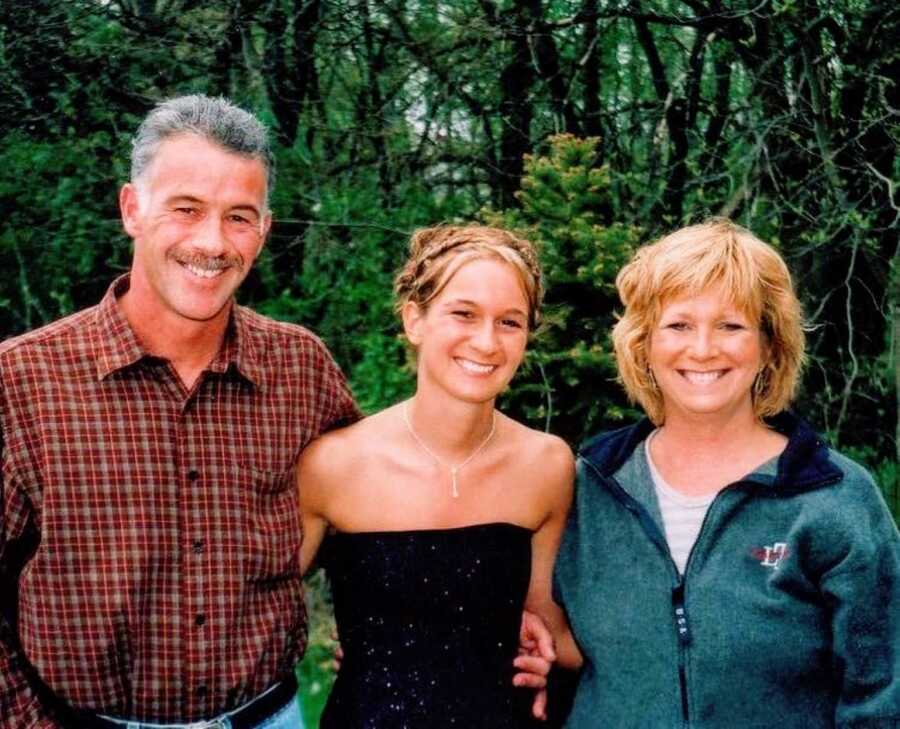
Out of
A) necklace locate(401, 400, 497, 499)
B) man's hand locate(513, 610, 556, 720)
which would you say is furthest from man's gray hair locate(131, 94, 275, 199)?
man's hand locate(513, 610, 556, 720)

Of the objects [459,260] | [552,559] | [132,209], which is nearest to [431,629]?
[552,559]

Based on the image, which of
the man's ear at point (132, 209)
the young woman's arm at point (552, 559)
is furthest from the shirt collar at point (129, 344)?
the young woman's arm at point (552, 559)

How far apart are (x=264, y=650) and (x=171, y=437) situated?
20.3 inches

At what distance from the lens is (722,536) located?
2.43 metres

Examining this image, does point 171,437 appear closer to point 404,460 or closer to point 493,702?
point 404,460

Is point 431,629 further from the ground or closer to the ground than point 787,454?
closer to the ground

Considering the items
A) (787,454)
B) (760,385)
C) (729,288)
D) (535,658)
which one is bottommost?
(535,658)

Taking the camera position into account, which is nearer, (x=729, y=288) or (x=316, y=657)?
(x=729, y=288)

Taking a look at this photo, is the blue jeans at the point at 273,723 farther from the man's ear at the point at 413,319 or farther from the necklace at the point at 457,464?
the man's ear at the point at 413,319

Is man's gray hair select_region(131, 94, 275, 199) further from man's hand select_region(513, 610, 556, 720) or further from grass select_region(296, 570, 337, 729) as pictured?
grass select_region(296, 570, 337, 729)

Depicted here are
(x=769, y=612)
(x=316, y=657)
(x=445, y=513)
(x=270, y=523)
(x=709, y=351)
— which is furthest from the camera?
(x=316, y=657)

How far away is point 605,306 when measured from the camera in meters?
4.41

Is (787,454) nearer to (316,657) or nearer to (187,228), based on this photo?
(187,228)

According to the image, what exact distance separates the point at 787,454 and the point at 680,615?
0.41 m
